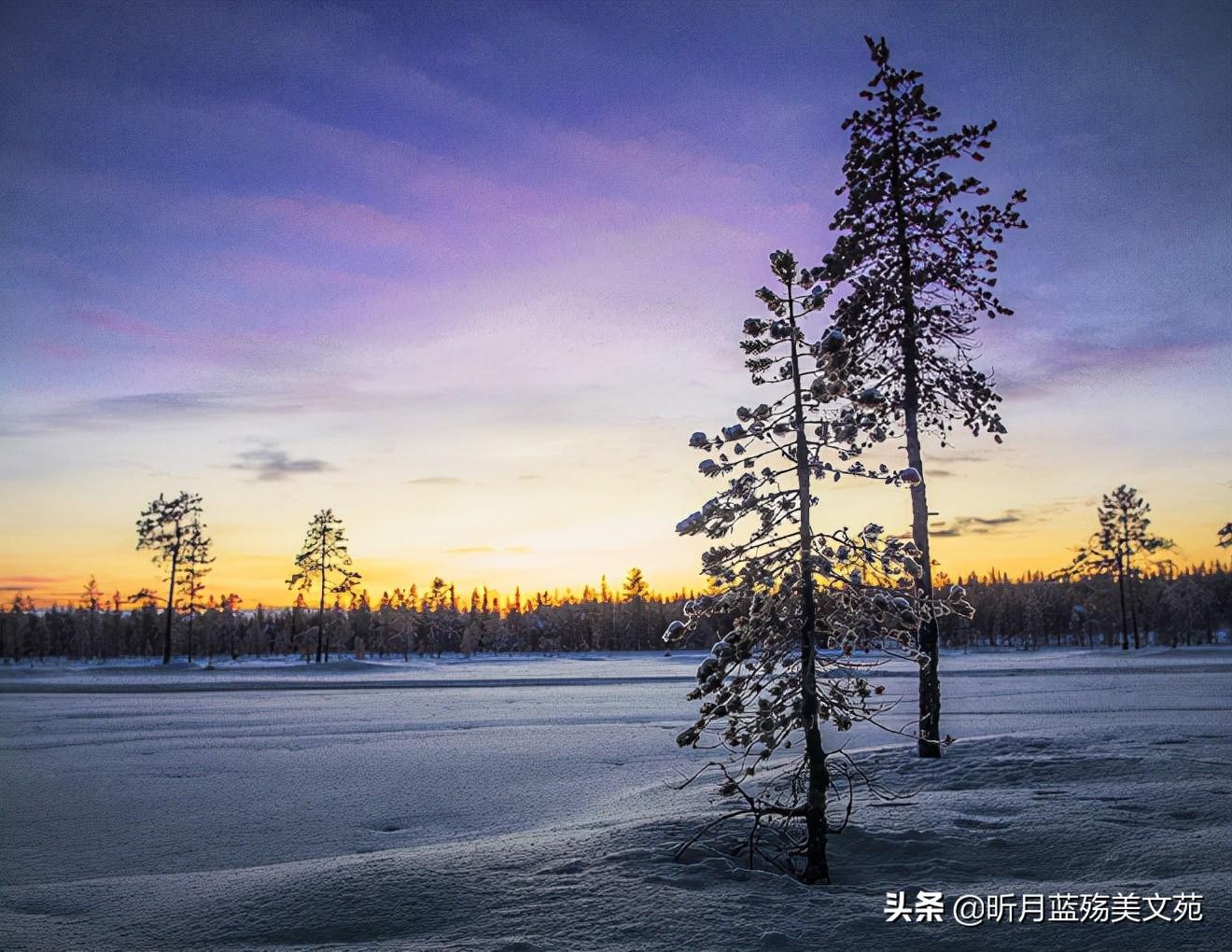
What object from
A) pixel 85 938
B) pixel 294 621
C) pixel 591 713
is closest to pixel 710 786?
pixel 85 938

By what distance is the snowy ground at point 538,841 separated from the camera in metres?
4.41

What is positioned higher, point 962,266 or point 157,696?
point 962,266

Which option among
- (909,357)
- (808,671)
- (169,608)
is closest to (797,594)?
(808,671)

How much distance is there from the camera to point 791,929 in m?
4.28

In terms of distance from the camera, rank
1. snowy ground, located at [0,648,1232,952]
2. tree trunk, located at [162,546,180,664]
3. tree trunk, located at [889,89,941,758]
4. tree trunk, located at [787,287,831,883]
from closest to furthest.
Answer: snowy ground, located at [0,648,1232,952] < tree trunk, located at [787,287,831,883] < tree trunk, located at [889,89,941,758] < tree trunk, located at [162,546,180,664]

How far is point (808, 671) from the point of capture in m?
5.40

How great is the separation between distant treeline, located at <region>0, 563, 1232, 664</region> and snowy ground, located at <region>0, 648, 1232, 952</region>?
9192cm

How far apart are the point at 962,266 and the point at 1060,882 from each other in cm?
919

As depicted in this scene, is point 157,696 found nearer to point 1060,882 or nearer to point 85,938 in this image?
point 85,938

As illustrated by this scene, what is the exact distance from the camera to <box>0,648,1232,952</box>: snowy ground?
4.41 metres

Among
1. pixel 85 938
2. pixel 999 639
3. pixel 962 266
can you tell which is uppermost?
pixel 962 266

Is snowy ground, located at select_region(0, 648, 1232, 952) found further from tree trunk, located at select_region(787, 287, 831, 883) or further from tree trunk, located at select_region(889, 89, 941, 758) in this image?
tree trunk, located at select_region(889, 89, 941, 758)

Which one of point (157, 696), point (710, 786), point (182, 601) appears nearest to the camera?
Answer: point (710, 786)

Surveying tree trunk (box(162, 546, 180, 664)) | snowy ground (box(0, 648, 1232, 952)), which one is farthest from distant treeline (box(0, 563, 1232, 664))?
snowy ground (box(0, 648, 1232, 952))
